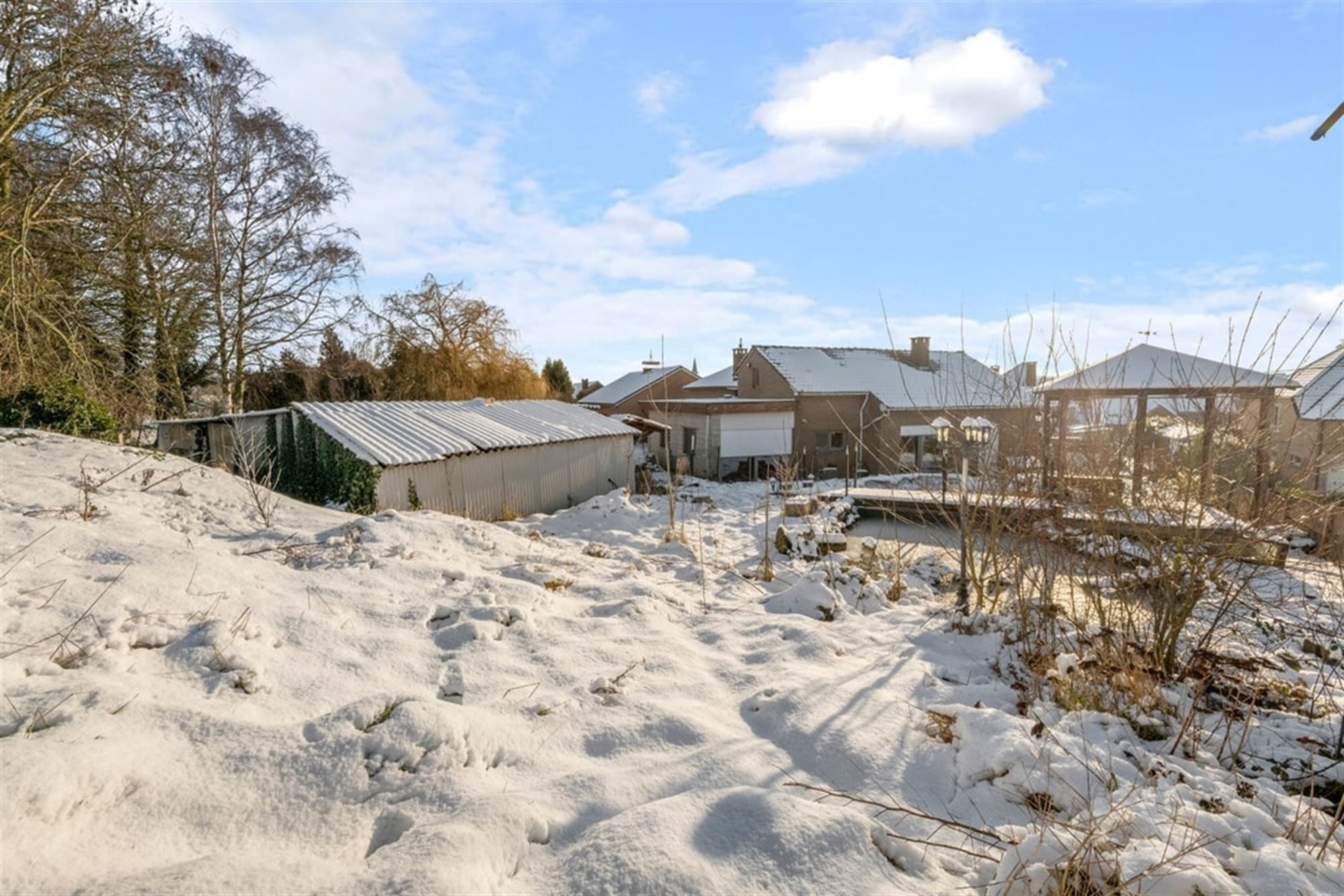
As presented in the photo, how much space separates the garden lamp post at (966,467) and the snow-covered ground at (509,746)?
107 cm

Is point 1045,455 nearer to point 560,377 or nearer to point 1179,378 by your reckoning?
point 1179,378

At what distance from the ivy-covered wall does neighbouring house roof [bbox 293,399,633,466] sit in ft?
0.75

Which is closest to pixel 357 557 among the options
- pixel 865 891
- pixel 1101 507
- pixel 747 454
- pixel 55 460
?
pixel 55 460

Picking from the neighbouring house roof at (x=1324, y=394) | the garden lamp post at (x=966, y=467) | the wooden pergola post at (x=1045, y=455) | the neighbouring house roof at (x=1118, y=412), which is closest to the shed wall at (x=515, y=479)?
the garden lamp post at (x=966, y=467)

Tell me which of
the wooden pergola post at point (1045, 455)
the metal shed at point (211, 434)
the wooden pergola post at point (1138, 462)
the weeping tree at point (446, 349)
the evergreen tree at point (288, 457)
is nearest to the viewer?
the wooden pergola post at point (1138, 462)

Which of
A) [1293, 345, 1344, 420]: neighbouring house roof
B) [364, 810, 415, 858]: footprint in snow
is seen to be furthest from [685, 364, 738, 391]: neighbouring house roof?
[364, 810, 415, 858]: footprint in snow

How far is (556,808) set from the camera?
2699 millimetres

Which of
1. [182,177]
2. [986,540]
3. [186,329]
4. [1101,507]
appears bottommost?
[986,540]

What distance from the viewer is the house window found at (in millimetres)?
25344

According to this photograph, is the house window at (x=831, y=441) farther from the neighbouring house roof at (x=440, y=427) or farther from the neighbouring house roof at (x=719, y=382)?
the neighbouring house roof at (x=440, y=427)

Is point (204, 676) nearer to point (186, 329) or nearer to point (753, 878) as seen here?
point (753, 878)

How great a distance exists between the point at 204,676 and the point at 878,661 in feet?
14.6

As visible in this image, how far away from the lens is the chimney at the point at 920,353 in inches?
1163

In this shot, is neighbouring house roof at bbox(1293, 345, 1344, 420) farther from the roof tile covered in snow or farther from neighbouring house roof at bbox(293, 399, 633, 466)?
neighbouring house roof at bbox(293, 399, 633, 466)
